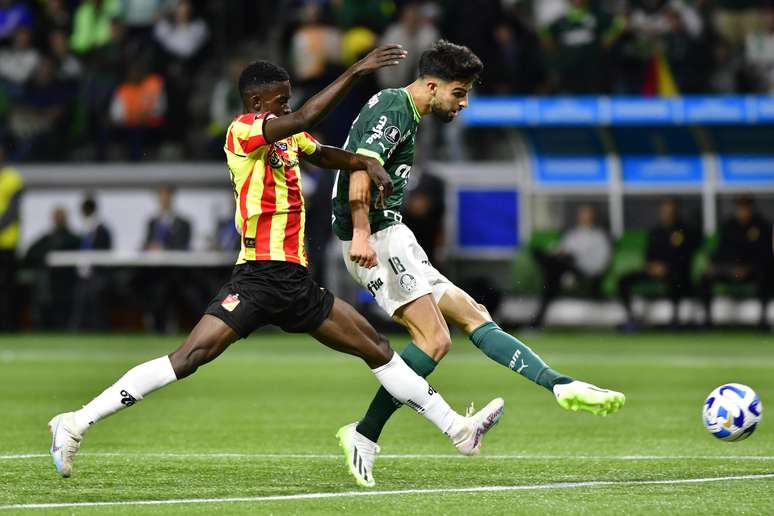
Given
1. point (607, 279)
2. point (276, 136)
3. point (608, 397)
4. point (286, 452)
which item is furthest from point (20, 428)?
point (607, 279)

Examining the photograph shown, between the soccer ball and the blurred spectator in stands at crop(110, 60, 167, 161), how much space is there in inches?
639

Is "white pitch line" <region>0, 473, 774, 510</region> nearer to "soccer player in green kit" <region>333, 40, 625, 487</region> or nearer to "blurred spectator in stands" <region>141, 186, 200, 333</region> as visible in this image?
"soccer player in green kit" <region>333, 40, 625, 487</region>

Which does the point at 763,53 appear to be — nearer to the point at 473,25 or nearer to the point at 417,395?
the point at 473,25

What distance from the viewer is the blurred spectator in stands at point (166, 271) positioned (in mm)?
22938

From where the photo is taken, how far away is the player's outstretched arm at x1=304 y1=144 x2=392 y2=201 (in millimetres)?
7922

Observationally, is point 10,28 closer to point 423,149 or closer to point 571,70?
point 423,149

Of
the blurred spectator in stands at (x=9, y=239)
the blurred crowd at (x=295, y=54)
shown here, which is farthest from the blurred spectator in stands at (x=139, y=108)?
the blurred spectator in stands at (x=9, y=239)

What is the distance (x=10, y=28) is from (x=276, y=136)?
63.0 feet

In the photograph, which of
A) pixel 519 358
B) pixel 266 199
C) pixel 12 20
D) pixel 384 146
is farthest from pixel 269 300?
pixel 12 20

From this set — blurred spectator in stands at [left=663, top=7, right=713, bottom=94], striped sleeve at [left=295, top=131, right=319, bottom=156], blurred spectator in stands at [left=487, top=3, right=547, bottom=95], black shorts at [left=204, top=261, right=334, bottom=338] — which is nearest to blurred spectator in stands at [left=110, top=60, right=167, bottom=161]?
blurred spectator in stands at [left=487, top=3, right=547, bottom=95]

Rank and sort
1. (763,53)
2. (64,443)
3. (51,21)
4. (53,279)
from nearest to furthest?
(64,443), (763,53), (53,279), (51,21)

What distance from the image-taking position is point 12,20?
26.0 meters

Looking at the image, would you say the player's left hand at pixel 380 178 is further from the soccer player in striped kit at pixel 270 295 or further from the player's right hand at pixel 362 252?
the player's right hand at pixel 362 252

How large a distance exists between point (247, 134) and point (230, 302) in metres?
0.82
